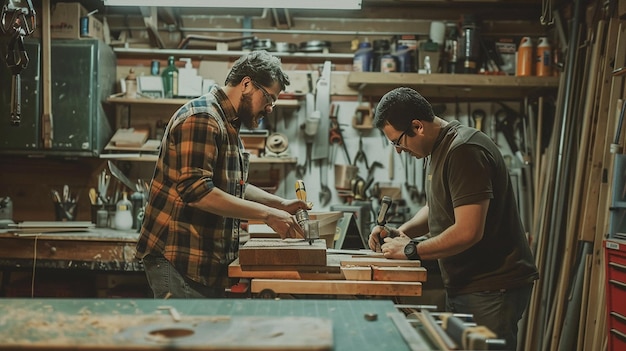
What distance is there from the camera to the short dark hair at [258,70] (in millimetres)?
2477

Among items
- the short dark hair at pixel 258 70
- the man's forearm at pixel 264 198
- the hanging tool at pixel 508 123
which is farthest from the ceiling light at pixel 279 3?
the hanging tool at pixel 508 123

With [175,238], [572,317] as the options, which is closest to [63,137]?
[175,238]

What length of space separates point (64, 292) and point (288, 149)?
5.74ft

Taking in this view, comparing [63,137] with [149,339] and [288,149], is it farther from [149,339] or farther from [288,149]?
[149,339]

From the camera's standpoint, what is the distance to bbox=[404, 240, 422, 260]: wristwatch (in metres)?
2.28

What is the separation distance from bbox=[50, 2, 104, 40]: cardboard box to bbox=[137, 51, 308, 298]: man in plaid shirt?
7.41 feet

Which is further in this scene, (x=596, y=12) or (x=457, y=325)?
(x=596, y=12)

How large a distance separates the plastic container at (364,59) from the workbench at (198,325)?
2.82 metres

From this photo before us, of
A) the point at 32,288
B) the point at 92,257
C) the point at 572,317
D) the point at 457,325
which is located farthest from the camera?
the point at 32,288

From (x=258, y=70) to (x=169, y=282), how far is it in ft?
2.82

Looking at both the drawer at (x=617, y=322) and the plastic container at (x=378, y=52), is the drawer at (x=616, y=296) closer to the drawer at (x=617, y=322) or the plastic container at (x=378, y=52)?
the drawer at (x=617, y=322)

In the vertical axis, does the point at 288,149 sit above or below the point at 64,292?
above

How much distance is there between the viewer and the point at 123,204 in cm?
419

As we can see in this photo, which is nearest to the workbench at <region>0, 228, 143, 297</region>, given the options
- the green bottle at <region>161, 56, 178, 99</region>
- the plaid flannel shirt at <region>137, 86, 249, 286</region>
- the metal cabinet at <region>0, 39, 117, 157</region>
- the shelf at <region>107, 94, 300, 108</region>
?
the metal cabinet at <region>0, 39, 117, 157</region>
